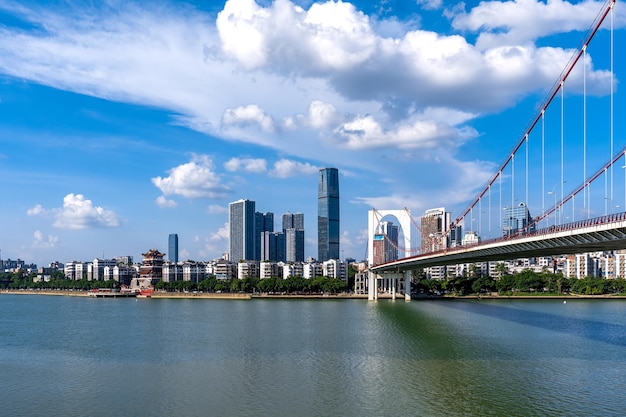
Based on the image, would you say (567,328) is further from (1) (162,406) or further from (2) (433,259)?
(1) (162,406)

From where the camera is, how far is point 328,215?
149625 millimetres

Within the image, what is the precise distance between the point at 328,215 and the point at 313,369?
133085 mm

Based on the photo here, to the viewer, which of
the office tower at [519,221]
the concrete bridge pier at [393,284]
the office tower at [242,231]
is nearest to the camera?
the office tower at [519,221]

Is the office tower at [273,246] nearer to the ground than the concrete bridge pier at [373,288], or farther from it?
farther from it

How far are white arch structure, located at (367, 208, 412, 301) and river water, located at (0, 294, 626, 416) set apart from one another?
23.6 metres

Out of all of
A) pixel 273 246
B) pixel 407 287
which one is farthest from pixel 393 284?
pixel 273 246

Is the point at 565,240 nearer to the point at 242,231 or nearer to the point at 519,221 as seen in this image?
the point at 519,221

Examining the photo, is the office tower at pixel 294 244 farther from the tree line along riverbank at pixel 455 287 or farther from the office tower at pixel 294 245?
the tree line along riverbank at pixel 455 287

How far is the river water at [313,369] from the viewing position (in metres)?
12.9

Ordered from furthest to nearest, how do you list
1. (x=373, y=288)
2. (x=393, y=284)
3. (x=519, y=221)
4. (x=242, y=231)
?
(x=242, y=231) → (x=519, y=221) → (x=373, y=288) → (x=393, y=284)

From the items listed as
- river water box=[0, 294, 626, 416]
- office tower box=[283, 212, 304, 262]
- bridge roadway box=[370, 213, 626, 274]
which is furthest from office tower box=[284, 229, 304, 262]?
bridge roadway box=[370, 213, 626, 274]

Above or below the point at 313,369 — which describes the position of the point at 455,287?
below

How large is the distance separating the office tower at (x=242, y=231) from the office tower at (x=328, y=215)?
16.9m

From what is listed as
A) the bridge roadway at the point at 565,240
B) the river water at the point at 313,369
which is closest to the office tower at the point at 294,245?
the river water at the point at 313,369
